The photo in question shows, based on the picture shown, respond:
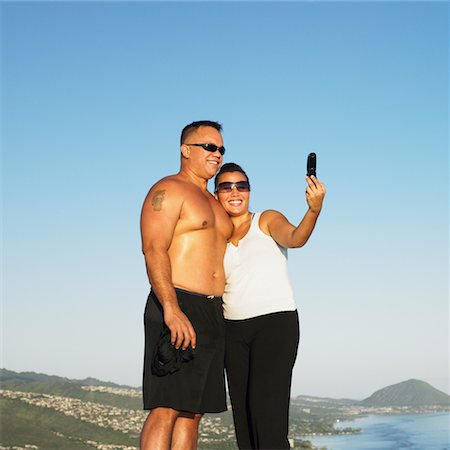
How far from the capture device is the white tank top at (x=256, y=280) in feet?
20.0

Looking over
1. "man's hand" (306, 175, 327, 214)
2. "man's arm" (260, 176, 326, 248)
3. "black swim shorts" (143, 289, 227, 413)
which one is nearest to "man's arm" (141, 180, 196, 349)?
"black swim shorts" (143, 289, 227, 413)

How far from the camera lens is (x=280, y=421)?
6.00 metres

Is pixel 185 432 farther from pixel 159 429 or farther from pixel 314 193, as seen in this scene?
pixel 314 193

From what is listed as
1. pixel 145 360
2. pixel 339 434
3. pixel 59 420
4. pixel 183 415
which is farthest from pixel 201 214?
pixel 339 434

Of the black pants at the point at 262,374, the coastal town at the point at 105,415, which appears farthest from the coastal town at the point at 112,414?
the black pants at the point at 262,374

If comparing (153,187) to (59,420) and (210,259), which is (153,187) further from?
(59,420)

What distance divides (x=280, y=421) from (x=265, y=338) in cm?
70

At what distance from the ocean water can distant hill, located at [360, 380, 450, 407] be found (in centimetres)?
289

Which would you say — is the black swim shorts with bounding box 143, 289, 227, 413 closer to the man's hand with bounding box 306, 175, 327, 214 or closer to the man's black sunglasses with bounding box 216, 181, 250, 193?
the man's black sunglasses with bounding box 216, 181, 250, 193

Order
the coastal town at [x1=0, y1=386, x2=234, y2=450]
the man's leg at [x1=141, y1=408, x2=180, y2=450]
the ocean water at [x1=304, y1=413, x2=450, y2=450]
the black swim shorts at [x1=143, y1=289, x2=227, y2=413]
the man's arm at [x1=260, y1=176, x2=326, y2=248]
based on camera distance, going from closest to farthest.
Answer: the man's leg at [x1=141, y1=408, x2=180, y2=450] → the black swim shorts at [x1=143, y1=289, x2=227, y2=413] → the man's arm at [x1=260, y1=176, x2=326, y2=248] → the coastal town at [x1=0, y1=386, x2=234, y2=450] → the ocean water at [x1=304, y1=413, x2=450, y2=450]

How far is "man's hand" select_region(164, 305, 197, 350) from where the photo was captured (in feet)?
18.2

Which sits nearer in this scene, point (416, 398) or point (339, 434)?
point (339, 434)

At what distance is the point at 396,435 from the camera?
4946 inches

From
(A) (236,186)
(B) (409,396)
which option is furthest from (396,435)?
(A) (236,186)
